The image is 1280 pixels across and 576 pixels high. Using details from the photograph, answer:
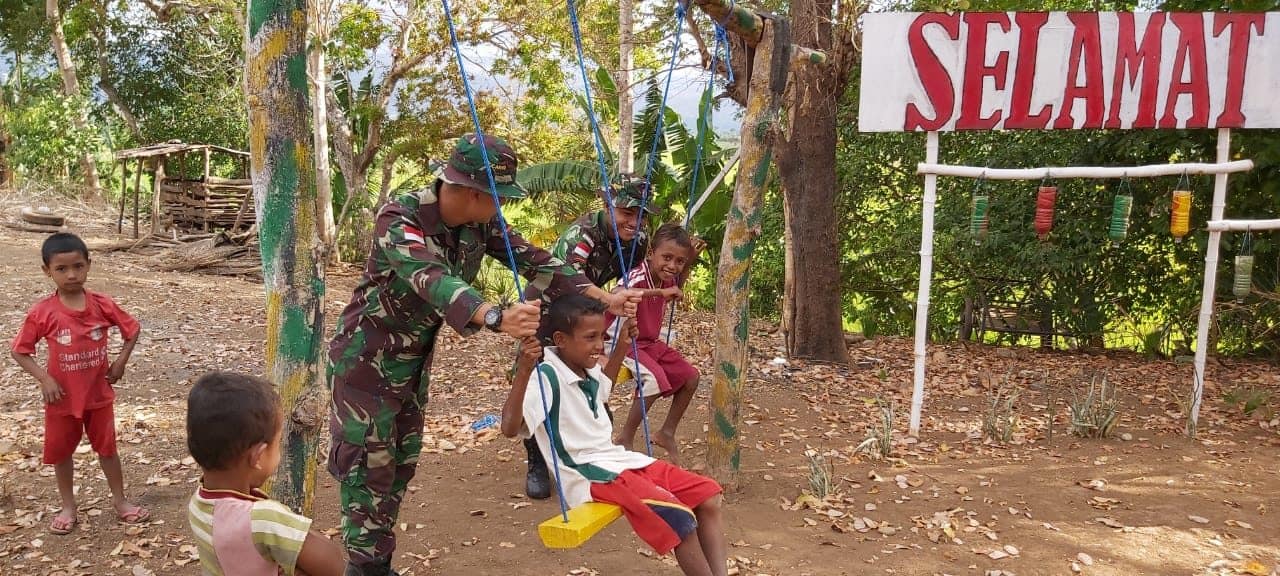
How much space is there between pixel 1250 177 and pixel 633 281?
637 centimetres

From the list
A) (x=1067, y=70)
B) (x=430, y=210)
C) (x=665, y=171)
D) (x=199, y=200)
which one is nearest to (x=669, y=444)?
(x=430, y=210)

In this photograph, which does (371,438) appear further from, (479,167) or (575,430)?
(479,167)

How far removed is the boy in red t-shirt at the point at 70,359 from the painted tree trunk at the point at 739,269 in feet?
9.12

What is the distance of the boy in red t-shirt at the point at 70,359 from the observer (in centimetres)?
394

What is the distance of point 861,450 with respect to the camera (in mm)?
5465

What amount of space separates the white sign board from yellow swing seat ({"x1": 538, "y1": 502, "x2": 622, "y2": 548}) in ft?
10.9

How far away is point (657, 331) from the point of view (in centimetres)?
496

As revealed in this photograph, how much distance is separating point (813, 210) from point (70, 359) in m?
5.75

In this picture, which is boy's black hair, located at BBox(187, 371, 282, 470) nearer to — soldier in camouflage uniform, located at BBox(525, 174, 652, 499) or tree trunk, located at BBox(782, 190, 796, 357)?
soldier in camouflage uniform, located at BBox(525, 174, 652, 499)

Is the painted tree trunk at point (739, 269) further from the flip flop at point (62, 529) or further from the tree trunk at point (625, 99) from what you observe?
the tree trunk at point (625, 99)

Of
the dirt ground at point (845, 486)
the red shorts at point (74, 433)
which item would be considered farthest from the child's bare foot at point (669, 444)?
the red shorts at point (74, 433)

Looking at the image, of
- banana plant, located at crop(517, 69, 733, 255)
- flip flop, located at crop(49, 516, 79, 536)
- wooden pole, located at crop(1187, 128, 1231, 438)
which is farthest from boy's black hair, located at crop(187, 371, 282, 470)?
banana plant, located at crop(517, 69, 733, 255)

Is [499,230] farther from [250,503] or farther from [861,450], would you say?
[861,450]

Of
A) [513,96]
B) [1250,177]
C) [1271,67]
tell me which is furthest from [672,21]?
[1271,67]
